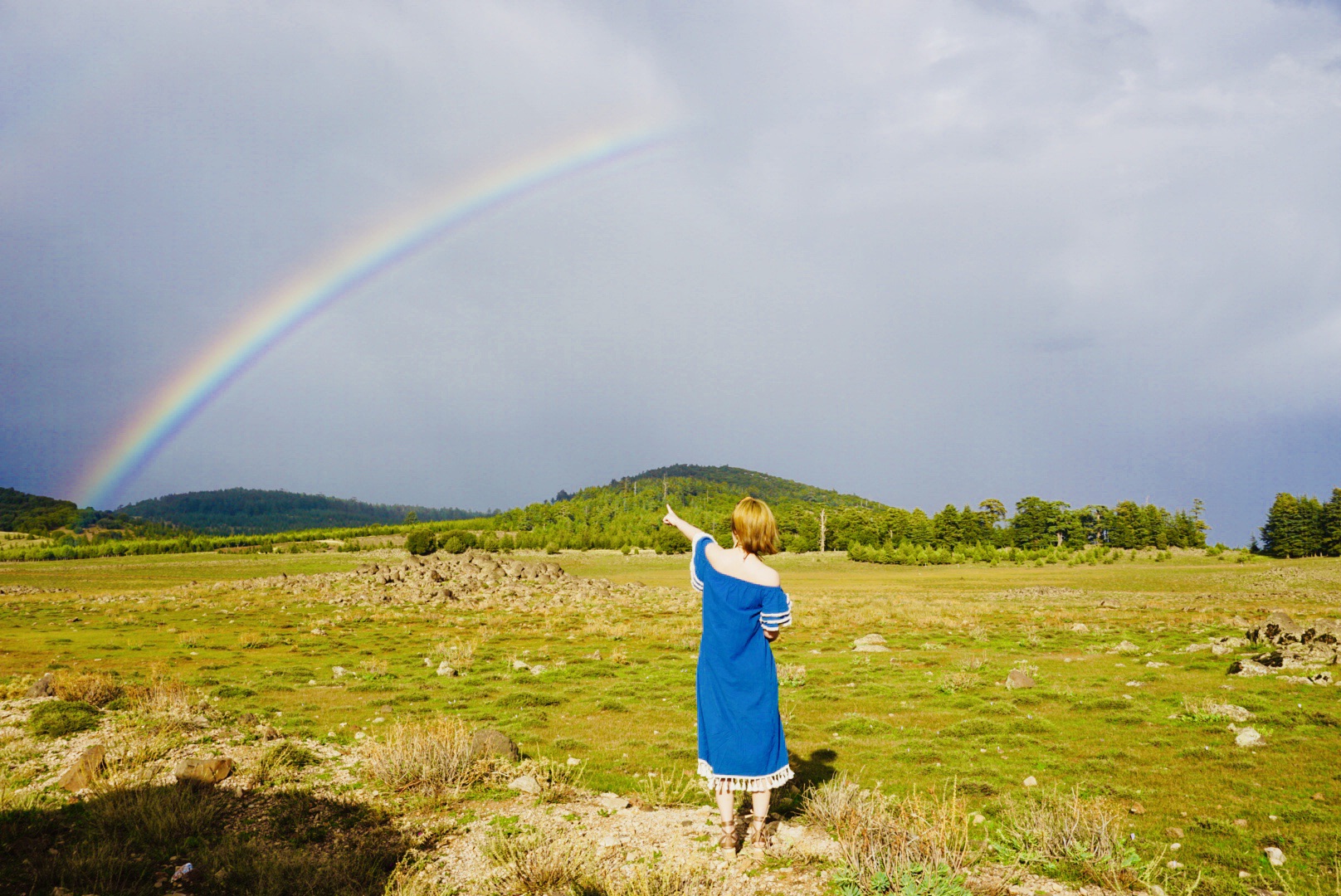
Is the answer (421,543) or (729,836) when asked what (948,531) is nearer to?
(421,543)

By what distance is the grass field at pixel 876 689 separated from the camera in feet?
22.4

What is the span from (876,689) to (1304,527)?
97411 millimetres

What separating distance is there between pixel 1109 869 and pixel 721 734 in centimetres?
292

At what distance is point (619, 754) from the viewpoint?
28.9 feet

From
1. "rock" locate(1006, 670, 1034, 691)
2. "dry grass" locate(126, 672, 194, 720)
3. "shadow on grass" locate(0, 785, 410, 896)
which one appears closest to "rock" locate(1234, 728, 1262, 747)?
"rock" locate(1006, 670, 1034, 691)

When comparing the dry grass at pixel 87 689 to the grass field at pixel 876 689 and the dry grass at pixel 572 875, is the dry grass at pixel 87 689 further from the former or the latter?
the dry grass at pixel 572 875

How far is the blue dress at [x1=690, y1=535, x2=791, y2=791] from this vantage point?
480 cm

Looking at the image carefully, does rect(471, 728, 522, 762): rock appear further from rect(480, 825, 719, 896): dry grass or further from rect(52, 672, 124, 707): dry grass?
rect(52, 672, 124, 707): dry grass

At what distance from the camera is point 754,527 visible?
15.9 feet

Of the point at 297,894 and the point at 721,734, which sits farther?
the point at 721,734

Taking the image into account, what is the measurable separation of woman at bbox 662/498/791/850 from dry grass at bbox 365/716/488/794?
128 inches

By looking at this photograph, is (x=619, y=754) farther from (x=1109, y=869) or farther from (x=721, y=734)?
(x=1109, y=869)

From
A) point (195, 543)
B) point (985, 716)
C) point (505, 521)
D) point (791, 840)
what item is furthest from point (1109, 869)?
point (505, 521)

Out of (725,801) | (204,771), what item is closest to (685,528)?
(725,801)
